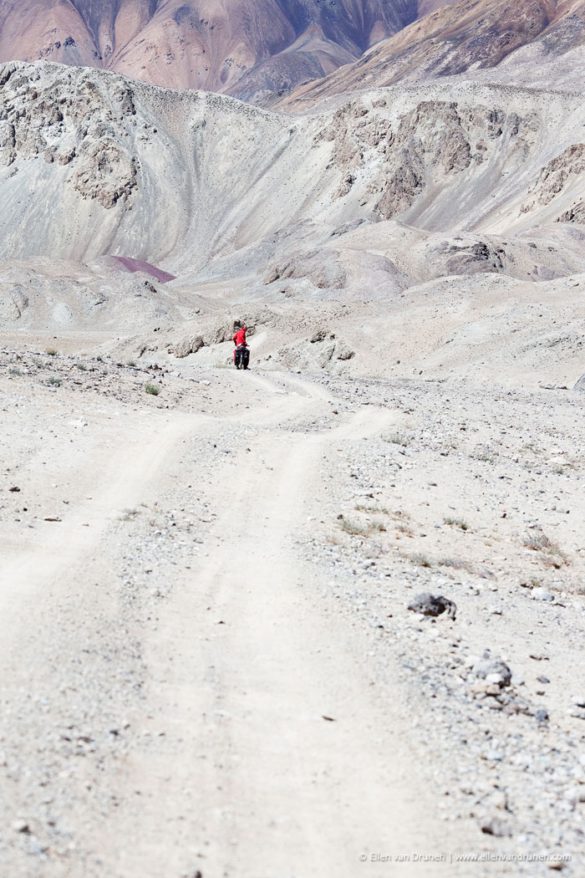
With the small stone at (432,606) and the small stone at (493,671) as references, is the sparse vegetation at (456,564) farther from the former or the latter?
the small stone at (493,671)

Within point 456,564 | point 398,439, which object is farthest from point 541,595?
point 398,439

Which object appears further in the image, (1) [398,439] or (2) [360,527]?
(1) [398,439]

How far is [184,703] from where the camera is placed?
7133mm

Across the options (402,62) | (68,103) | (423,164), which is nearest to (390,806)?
(423,164)

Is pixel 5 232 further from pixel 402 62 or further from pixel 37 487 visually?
pixel 402 62

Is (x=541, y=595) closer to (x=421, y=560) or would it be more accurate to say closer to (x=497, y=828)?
(x=421, y=560)

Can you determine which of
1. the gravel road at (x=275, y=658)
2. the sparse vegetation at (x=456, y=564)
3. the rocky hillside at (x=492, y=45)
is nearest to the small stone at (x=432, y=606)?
the gravel road at (x=275, y=658)

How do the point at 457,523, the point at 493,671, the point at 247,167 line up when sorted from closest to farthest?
the point at 493,671, the point at 457,523, the point at 247,167

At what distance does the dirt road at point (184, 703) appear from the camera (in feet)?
18.3

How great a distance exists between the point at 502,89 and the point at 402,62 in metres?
92.8

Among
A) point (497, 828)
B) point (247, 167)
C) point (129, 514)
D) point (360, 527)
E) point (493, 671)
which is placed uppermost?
point (247, 167)

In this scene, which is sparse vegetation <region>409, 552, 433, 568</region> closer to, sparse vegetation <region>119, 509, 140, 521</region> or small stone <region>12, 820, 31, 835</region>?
sparse vegetation <region>119, 509, 140, 521</region>

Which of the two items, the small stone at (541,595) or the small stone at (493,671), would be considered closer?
the small stone at (493,671)

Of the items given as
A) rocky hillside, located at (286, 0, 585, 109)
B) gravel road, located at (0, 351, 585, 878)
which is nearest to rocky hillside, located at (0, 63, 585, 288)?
rocky hillside, located at (286, 0, 585, 109)
